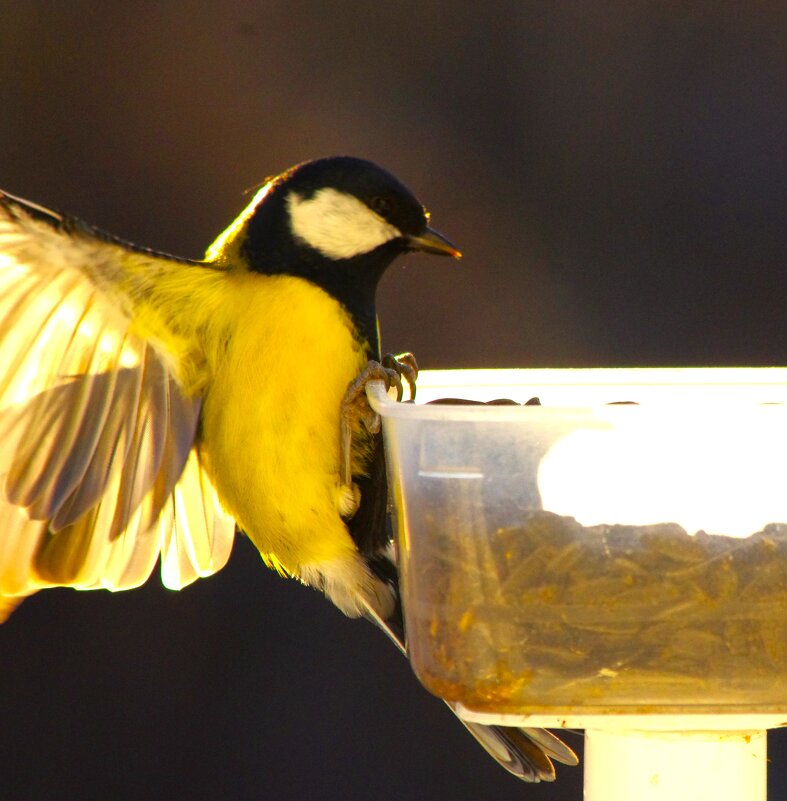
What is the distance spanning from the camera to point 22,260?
106cm

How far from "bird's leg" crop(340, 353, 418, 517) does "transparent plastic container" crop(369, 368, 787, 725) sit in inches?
11.6

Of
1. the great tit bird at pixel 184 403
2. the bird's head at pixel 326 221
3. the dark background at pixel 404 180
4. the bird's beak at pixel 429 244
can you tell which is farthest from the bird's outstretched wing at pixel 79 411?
the dark background at pixel 404 180

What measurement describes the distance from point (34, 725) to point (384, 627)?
1198 mm

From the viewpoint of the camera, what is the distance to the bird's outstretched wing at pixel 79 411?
3.44ft

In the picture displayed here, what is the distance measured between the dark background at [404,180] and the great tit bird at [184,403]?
110 centimetres

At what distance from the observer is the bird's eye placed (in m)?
1.21

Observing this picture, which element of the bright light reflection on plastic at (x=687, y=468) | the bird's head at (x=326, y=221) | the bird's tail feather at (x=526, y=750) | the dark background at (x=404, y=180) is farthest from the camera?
the dark background at (x=404, y=180)

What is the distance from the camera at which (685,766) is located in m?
0.75

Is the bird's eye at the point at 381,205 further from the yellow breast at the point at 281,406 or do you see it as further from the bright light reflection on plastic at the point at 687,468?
the bright light reflection on plastic at the point at 687,468

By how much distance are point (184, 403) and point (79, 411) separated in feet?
0.30

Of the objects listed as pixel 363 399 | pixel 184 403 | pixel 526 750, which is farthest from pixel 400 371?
pixel 526 750

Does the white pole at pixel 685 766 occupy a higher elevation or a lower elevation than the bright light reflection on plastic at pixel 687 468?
lower

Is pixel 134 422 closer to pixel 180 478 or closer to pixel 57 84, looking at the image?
pixel 180 478

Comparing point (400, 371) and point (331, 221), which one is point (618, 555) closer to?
point (400, 371)
